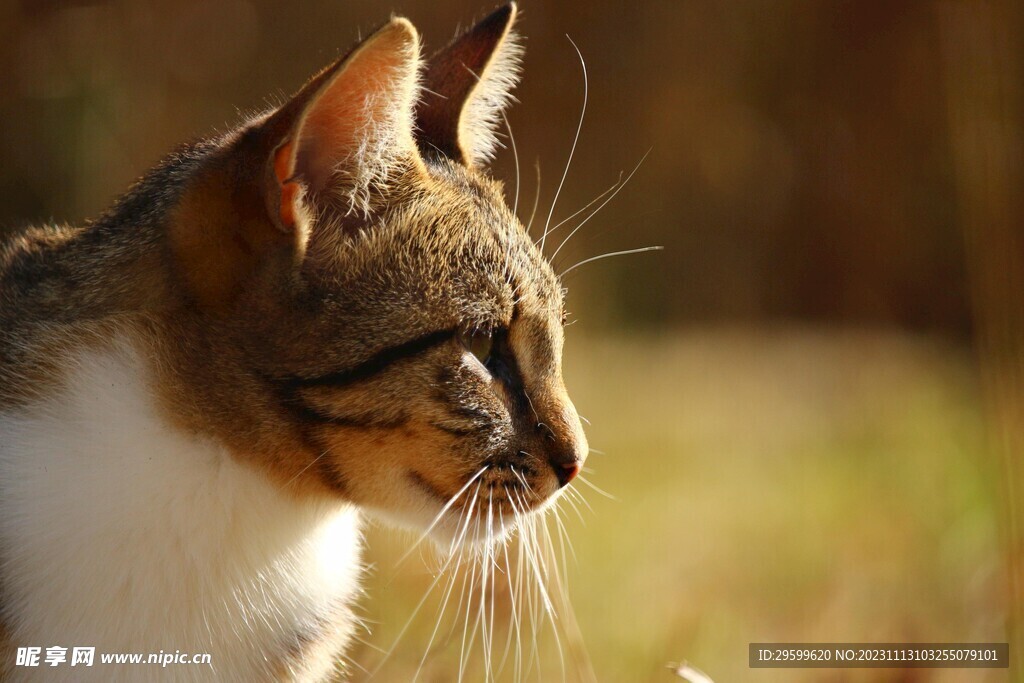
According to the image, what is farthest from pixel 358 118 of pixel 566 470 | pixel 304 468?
pixel 566 470

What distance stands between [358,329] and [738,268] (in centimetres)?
443

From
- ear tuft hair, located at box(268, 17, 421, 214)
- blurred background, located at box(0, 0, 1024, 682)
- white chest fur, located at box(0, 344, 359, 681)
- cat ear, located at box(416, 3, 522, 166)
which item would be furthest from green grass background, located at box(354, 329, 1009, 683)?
ear tuft hair, located at box(268, 17, 421, 214)

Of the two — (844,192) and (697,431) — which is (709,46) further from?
(697,431)

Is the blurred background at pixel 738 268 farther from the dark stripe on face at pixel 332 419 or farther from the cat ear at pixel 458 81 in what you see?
the cat ear at pixel 458 81

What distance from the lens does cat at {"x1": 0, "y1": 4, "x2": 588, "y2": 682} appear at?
176cm

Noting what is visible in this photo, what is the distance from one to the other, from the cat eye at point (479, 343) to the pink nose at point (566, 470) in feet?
0.75

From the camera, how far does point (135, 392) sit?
177cm

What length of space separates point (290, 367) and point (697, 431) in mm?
3412

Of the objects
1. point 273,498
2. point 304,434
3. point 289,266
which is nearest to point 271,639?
point 273,498

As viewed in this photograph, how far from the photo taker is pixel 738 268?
5.94m

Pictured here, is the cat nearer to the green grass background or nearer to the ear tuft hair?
the ear tuft hair

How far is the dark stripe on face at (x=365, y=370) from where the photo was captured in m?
1.77

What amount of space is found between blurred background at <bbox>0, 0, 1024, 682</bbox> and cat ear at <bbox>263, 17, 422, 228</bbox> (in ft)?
3.91

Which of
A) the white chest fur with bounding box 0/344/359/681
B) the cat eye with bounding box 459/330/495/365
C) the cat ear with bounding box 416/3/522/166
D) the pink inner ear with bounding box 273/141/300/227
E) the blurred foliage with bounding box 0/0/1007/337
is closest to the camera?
the pink inner ear with bounding box 273/141/300/227
